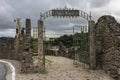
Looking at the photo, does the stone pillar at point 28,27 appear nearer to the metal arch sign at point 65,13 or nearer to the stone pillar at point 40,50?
the stone pillar at point 40,50

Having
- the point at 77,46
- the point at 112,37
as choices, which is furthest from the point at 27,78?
the point at 77,46

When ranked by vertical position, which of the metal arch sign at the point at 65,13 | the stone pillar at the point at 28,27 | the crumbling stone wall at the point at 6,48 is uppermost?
the metal arch sign at the point at 65,13

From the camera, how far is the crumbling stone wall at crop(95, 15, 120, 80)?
17.9m

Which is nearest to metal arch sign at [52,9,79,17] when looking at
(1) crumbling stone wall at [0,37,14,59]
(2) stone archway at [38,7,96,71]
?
(2) stone archway at [38,7,96,71]

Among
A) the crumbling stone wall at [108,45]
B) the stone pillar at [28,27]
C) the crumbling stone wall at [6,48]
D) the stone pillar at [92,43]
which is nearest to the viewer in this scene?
the crumbling stone wall at [108,45]

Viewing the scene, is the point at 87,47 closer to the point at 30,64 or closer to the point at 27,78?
the point at 30,64

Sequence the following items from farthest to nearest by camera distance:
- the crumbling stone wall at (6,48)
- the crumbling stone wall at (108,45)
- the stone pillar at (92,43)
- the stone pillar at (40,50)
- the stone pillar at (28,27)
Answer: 1. the crumbling stone wall at (6,48)
2. the stone pillar at (92,43)
3. the stone pillar at (28,27)
4. the stone pillar at (40,50)
5. the crumbling stone wall at (108,45)

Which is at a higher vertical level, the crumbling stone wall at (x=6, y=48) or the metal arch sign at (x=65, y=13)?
the metal arch sign at (x=65, y=13)

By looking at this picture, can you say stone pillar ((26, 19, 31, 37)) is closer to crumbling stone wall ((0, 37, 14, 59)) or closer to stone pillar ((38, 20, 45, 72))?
stone pillar ((38, 20, 45, 72))

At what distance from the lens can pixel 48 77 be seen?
59.1ft

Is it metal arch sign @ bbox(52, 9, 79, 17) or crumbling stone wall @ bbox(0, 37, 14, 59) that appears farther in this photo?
crumbling stone wall @ bbox(0, 37, 14, 59)

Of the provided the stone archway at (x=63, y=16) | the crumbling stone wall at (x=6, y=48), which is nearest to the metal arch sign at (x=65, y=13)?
the stone archway at (x=63, y=16)

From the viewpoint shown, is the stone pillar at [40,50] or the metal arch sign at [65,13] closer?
the stone pillar at [40,50]

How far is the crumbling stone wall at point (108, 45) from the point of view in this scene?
706 inches
